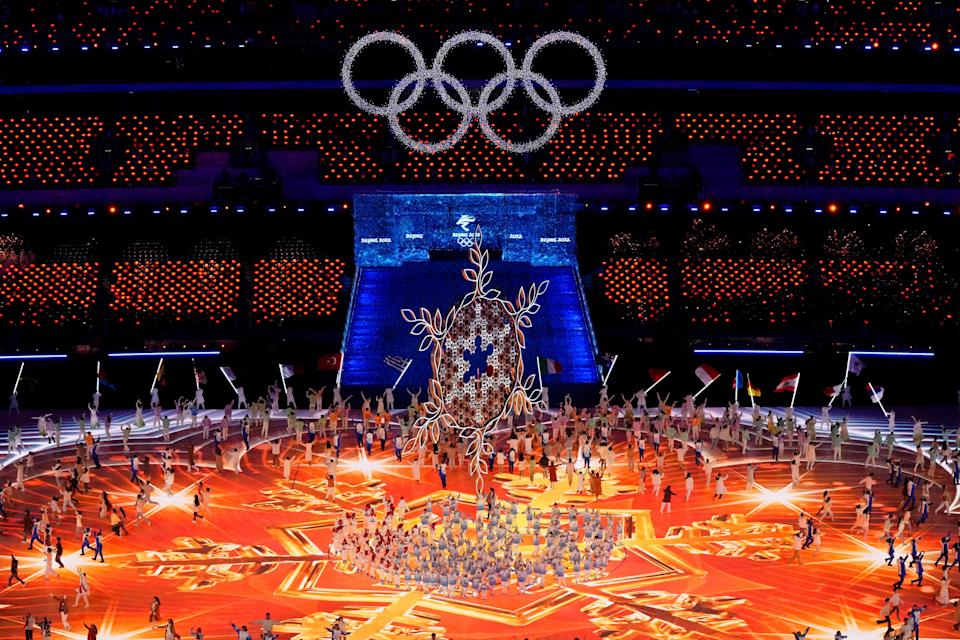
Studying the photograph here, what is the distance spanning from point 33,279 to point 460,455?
69.3ft

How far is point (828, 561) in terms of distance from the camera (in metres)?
19.7

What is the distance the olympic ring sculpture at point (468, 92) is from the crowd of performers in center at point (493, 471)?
13128mm

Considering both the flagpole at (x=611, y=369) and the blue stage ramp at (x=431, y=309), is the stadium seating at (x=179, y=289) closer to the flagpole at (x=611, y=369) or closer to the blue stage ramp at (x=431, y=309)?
the blue stage ramp at (x=431, y=309)

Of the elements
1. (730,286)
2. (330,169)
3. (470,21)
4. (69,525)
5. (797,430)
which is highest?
(470,21)

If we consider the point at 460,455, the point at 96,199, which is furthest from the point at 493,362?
the point at 96,199

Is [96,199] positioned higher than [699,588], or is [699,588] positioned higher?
[96,199]

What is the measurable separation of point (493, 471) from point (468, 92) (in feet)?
67.3

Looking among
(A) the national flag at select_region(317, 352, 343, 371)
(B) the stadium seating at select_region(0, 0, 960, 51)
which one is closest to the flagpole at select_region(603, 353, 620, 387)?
(A) the national flag at select_region(317, 352, 343, 371)

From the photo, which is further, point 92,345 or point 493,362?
point 92,345

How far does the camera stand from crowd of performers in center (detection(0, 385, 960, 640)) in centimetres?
1883

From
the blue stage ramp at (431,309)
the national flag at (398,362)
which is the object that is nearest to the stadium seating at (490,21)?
the blue stage ramp at (431,309)

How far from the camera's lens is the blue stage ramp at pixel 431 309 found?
33969mm

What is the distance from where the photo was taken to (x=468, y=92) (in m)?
42.8

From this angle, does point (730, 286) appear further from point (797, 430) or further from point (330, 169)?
Result: point (330, 169)
